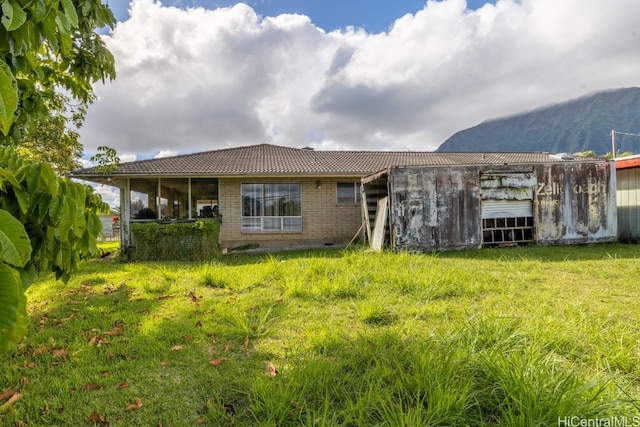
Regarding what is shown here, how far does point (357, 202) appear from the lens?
45.0ft

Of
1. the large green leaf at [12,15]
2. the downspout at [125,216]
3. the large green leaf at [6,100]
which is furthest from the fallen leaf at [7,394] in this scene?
the downspout at [125,216]

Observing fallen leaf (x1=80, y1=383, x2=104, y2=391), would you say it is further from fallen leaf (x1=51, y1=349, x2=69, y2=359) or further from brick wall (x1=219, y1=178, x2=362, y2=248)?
brick wall (x1=219, y1=178, x2=362, y2=248)

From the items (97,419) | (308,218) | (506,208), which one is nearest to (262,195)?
(308,218)

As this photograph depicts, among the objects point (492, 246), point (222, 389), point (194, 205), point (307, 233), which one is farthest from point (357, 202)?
point (222, 389)

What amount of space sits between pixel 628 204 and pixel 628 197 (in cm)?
24

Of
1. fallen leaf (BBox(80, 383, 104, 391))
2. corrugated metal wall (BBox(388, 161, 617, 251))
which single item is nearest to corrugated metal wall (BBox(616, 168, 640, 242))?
corrugated metal wall (BBox(388, 161, 617, 251))

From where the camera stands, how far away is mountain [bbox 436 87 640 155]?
447 feet

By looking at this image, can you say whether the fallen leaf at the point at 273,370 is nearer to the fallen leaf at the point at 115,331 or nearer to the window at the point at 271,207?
the fallen leaf at the point at 115,331

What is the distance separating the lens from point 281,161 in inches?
587

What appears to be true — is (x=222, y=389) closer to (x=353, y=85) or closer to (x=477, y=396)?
(x=477, y=396)

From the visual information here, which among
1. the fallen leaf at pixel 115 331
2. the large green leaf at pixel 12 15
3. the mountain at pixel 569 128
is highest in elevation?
the mountain at pixel 569 128

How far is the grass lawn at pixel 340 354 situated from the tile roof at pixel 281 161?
7364 millimetres

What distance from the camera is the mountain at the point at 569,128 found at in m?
136

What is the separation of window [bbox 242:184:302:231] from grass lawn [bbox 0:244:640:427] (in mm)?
7489
